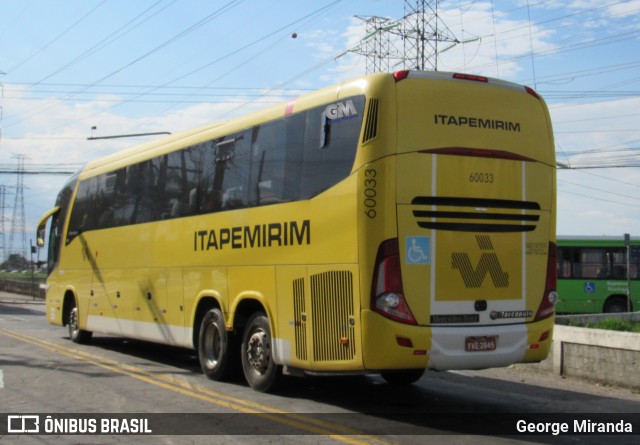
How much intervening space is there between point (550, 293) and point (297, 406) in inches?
131

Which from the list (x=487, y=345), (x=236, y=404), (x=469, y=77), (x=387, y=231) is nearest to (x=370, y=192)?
(x=387, y=231)

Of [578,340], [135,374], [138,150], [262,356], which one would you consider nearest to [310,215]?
[262,356]

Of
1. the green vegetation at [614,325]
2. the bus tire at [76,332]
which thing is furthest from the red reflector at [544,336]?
the bus tire at [76,332]

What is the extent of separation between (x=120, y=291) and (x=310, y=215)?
7004mm

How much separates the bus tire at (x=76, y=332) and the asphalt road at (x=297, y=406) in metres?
3.44

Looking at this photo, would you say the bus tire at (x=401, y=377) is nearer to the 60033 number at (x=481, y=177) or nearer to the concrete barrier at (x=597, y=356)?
the concrete barrier at (x=597, y=356)

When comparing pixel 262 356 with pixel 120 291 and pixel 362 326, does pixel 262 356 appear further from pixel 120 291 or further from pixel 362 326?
pixel 120 291

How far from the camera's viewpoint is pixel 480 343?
325 inches

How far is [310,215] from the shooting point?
8891mm

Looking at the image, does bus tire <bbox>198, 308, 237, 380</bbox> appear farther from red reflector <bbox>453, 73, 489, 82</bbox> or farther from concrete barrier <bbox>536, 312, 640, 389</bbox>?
concrete barrier <bbox>536, 312, 640, 389</bbox>

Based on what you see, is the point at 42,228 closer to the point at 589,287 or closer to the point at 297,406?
the point at 297,406

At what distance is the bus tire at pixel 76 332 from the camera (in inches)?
662

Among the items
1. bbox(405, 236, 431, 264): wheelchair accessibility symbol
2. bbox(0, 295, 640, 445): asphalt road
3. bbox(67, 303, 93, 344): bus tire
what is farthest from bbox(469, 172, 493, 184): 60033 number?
bbox(67, 303, 93, 344): bus tire

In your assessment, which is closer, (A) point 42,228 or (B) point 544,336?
(B) point 544,336
